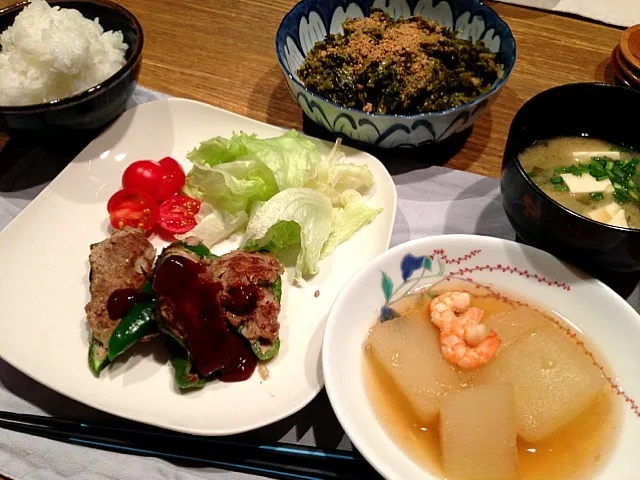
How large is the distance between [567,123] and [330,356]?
121cm

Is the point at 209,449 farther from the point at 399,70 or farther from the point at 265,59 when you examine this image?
the point at 265,59

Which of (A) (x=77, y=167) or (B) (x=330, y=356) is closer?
(B) (x=330, y=356)

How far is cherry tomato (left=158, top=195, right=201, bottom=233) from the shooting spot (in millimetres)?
1985

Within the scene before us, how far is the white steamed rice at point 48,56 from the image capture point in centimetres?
198

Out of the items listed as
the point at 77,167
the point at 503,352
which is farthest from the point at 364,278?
the point at 77,167

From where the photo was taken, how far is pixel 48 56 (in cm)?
197

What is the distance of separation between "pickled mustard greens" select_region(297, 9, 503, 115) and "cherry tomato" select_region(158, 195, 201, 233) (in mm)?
710

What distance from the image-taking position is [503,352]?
5.02 ft

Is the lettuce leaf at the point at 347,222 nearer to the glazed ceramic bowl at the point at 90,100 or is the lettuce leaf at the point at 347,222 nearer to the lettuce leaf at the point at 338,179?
the lettuce leaf at the point at 338,179

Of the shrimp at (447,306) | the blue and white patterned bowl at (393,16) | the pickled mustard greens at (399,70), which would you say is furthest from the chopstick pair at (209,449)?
the pickled mustard greens at (399,70)

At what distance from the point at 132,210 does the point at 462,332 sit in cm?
124

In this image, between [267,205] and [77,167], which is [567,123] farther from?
[77,167]

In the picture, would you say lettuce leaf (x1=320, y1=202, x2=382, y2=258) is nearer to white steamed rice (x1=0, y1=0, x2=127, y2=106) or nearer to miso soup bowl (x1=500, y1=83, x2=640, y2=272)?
miso soup bowl (x1=500, y1=83, x2=640, y2=272)

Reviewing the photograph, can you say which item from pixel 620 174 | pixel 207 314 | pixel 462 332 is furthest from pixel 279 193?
pixel 620 174
